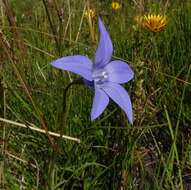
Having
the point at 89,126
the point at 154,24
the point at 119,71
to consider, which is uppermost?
the point at 119,71

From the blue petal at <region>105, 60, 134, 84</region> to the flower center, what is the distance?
→ 15mm

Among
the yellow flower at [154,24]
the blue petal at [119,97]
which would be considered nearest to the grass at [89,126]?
the yellow flower at [154,24]

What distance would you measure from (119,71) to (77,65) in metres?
0.19

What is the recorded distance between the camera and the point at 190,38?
1.99 m

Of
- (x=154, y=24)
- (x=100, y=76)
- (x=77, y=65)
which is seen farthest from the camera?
(x=154, y=24)

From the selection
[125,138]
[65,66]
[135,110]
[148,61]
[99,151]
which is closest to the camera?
[65,66]

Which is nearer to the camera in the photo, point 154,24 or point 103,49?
point 103,49

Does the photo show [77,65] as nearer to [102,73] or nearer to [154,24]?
[102,73]

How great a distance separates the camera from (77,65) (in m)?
0.98

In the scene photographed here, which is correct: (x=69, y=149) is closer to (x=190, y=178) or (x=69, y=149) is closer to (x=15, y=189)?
(x=15, y=189)

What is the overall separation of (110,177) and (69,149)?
139mm

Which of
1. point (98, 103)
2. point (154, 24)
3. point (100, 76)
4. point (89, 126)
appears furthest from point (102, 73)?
point (154, 24)

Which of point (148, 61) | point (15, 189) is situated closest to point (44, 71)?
point (148, 61)

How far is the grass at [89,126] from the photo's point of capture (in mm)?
1358
